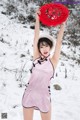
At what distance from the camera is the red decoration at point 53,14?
4512 millimetres

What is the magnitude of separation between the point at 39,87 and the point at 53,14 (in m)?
0.94

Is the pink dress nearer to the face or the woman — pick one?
the woman

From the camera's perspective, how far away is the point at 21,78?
8.55 metres

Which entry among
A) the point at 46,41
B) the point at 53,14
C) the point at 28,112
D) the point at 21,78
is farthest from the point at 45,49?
the point at 21,78

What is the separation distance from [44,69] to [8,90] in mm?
3374

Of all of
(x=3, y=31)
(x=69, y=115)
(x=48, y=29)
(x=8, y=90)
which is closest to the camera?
(x=69, y=115)

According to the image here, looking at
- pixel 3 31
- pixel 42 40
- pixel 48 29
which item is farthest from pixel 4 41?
pixel 42 40

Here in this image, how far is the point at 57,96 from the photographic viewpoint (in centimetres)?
796

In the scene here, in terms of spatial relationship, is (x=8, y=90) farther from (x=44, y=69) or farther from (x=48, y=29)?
(x=48, y=29)

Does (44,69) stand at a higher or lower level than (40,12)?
lower

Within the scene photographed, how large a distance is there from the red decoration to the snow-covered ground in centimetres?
244

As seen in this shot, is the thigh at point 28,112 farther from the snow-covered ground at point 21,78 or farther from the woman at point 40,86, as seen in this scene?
the snow-covered ground at point 21,78

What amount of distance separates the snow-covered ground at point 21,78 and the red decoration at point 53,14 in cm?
244

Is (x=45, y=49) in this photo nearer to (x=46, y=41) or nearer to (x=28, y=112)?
(x=46, y=41)
